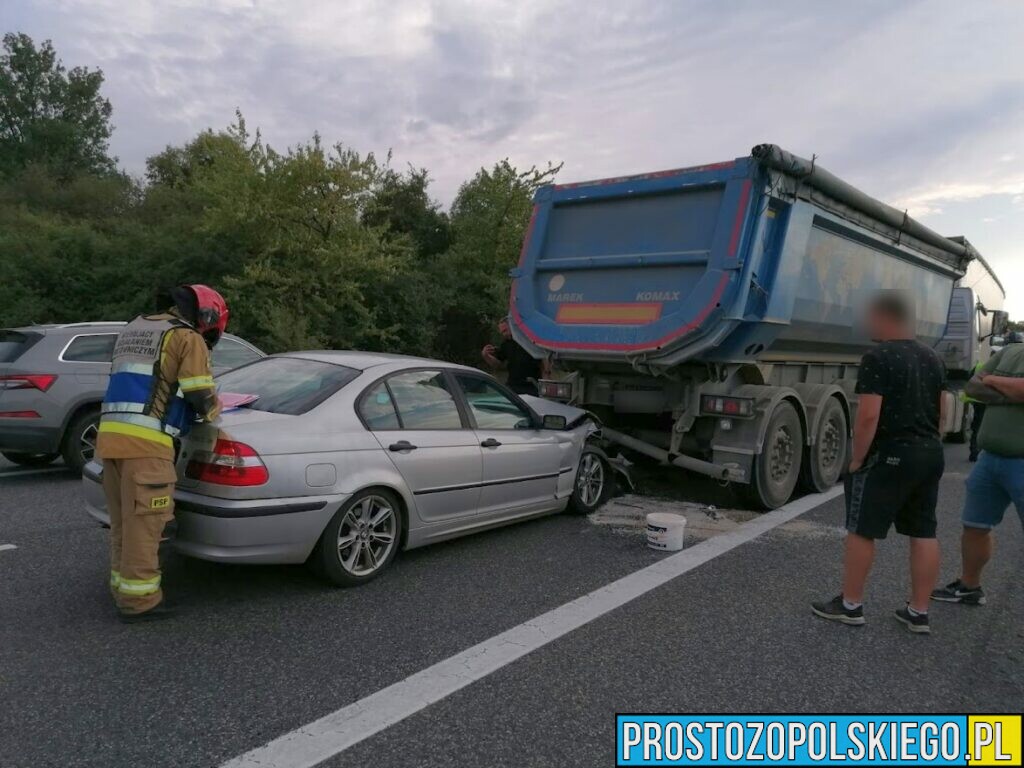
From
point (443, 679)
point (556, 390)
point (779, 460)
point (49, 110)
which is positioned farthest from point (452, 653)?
point (49, 110)

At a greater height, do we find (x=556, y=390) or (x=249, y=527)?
(x=556, y=390)

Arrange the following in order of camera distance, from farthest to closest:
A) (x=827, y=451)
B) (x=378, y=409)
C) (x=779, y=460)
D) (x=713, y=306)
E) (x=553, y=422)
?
(x=827, y=451), (x=779, y=460), (x=713, y=306), (x=553, y=422), (x=378, y=409)

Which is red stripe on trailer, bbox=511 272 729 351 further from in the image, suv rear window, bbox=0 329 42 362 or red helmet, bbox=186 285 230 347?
suv rear window, bbox=0 329 42 362

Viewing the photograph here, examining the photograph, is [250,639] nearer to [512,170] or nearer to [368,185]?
[368,185]

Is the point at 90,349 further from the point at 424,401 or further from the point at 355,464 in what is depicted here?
the point at 355,464

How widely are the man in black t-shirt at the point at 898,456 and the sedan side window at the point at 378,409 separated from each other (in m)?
2.64

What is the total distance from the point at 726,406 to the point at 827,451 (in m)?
1.99

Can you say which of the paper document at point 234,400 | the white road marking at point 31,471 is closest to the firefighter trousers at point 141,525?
the paper document at point 234,400

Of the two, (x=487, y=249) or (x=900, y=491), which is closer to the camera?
(x=900, y=491)

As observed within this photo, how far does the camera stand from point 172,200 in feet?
68.4

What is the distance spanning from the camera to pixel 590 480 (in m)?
6.29

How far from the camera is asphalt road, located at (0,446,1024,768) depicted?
8.85 ft

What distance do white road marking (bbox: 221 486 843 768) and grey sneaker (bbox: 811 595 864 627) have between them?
3.00ft

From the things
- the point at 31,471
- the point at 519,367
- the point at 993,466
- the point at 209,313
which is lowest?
the point at 31,471
